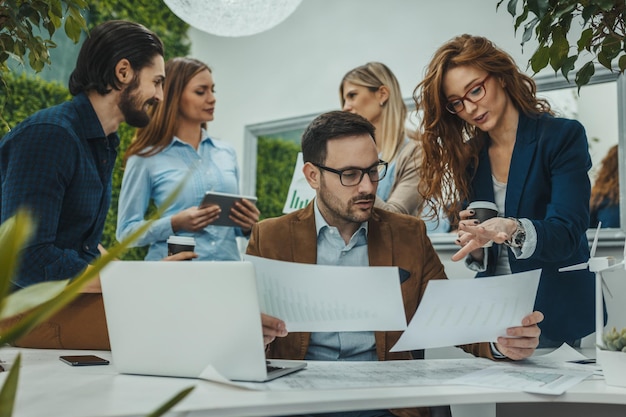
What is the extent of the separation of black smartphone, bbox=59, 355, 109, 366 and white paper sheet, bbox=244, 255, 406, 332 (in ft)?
1.37

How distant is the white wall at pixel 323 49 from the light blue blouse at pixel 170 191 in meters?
1.21

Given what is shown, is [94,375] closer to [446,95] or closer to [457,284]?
[457,284]

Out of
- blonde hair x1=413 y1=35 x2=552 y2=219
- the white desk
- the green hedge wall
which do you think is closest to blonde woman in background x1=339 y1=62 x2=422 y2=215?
blonde hair x1=413 y1=35 x2=552 y2=219

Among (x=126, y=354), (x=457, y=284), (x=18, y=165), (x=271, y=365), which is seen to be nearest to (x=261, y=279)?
(x=271, y=365)

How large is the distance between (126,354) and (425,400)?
2.08ft

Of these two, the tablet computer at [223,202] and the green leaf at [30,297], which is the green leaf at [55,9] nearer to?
the tablet computer at [223,202]

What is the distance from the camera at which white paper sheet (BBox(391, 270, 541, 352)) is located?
156cm

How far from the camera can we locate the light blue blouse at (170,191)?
3.20 meters

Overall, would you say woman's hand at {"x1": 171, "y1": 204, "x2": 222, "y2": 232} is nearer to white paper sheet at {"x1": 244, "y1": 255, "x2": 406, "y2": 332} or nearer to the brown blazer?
the brown blazer

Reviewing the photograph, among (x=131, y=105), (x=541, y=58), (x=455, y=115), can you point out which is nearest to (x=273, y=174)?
(x=131, y=105)

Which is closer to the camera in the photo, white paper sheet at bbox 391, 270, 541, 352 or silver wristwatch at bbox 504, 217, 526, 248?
white paper sheet at bbox 391, 270, 541, 352

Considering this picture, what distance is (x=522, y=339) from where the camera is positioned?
1683 millimetres

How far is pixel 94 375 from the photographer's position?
1.48 m

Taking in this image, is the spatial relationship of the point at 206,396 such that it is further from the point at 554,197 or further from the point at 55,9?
the point at 554,197
